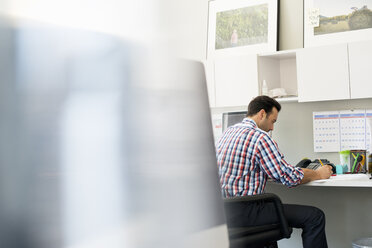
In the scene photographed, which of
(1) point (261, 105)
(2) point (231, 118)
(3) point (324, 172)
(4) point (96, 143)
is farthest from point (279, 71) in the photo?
(4) point (96, 143)

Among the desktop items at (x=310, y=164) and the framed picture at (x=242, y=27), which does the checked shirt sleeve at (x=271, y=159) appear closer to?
the desktop items at (x=310, y=164)

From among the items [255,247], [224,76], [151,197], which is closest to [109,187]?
[151,197]

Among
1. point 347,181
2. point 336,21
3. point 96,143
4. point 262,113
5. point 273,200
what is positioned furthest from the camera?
point 336,21

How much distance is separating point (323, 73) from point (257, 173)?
2.84ft

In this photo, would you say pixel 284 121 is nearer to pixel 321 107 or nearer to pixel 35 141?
pixel 321 107

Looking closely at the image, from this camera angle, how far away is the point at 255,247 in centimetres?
201

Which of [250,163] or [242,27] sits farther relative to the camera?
[242,27]

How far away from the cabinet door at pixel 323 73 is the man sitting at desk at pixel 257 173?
620 millimetres

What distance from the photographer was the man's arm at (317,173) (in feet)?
7.32

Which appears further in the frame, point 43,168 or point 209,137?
point 209,137

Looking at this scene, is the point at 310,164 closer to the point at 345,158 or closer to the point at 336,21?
the point at 345,158

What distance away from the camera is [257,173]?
2.11 m

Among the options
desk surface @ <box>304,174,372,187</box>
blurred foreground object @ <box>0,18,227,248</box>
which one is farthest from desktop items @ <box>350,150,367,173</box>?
blurred foreground object @ <box>0,18,227,248</box>

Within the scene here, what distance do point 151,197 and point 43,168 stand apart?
0.09 m
